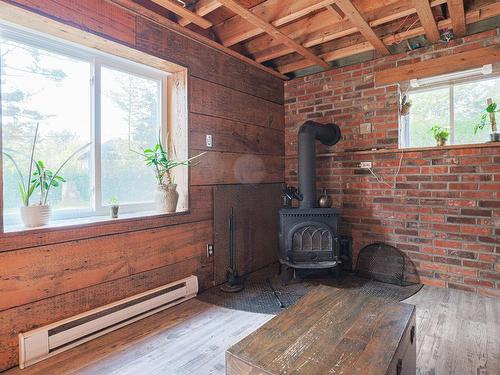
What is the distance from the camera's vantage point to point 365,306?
1.45 meters

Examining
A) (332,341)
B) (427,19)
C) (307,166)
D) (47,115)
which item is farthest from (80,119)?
(427,19)

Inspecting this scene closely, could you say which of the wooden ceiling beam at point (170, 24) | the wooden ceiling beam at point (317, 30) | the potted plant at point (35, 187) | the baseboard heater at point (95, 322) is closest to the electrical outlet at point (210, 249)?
the baseboard heater at point (95, 322)

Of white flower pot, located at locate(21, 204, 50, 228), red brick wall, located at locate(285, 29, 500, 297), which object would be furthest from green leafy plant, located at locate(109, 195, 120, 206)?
red brick wall, located at locate(285, 29, 500, 297)

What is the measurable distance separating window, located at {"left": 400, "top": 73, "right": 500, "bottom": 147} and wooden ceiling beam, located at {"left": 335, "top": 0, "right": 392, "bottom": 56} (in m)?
0.57

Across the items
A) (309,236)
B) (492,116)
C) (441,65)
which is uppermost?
(441,65)

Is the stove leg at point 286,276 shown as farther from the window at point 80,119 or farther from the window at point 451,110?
the window at point 451,110

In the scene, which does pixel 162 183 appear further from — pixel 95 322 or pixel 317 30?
pixel 317 30

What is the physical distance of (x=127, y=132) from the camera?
2.39 m

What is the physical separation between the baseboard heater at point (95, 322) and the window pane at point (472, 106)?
9.26 feet

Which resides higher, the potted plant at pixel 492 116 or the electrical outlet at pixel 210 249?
the potted plant at pixel 492 116

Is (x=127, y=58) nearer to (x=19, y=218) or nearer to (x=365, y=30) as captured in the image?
(x=19, y=218)

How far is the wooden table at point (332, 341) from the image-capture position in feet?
3.26

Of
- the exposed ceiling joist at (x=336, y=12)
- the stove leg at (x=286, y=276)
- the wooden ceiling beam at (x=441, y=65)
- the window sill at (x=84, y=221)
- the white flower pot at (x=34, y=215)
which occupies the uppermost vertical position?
the exposed ceiling joist at (x=336, y=12)

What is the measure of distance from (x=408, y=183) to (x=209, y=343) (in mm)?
2342
